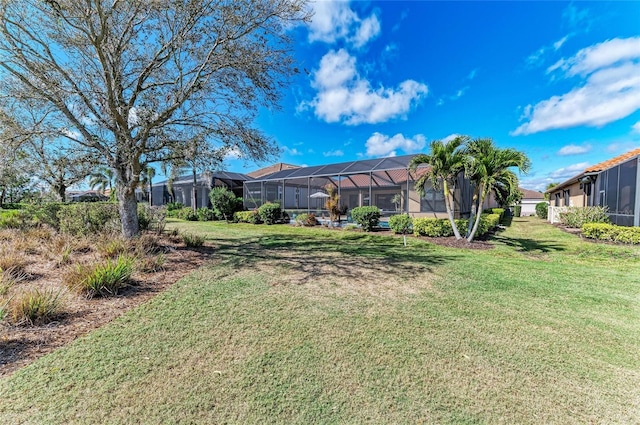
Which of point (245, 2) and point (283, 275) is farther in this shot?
point (245, 2)

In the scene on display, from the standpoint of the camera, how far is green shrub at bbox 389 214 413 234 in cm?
1237

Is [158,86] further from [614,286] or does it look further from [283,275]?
[614,286]

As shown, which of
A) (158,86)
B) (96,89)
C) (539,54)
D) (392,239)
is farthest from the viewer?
(539,54)

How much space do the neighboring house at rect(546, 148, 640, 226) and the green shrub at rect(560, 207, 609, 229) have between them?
0.26m

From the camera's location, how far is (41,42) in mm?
6074

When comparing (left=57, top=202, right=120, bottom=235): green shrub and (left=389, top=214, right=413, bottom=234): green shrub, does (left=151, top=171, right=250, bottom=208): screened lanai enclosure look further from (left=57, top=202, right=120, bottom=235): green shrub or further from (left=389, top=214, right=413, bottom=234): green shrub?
(left=389, top=214, right=413, bottom=234): green shrub

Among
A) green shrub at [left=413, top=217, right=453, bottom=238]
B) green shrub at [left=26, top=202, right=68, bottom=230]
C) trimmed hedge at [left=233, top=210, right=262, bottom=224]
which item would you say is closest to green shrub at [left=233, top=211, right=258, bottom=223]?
trimmed hedge at [left=233, top=210, right=262, bottom=224]

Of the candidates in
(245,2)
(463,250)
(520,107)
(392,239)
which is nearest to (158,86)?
(245,2)

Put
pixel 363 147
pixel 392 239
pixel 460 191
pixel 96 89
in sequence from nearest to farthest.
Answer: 1. pixel 96 89
2. pixel 392 239
3. pixel 460 191
4. pixel 363 147

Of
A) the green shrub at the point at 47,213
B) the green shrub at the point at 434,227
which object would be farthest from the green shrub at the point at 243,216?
the green shrub at the point at 434,227

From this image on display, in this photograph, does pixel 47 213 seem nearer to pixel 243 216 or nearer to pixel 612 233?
pixel 243 216

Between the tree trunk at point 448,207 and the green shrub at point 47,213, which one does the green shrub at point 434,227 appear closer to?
the tree trunk at point 448,207

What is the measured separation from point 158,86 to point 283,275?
620cm

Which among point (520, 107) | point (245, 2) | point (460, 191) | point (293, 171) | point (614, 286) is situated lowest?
point (614, 286)
